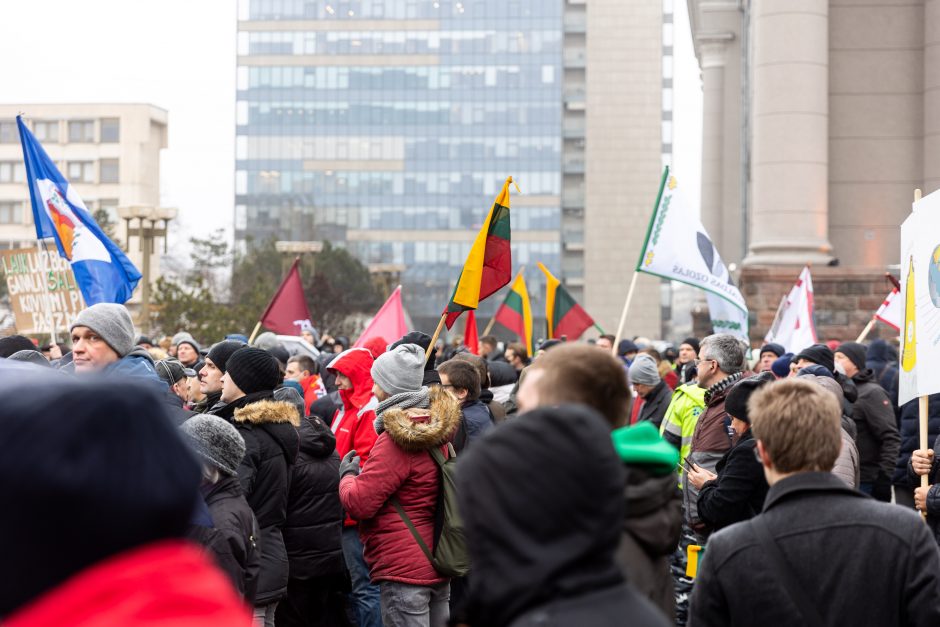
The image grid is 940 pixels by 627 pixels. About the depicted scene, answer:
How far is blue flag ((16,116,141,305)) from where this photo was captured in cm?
1032

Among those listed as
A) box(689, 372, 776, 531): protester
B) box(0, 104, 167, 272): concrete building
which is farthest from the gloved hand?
box(0, 104, 167, 272): concrete building

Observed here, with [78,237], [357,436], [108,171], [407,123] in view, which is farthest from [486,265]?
[108,171]

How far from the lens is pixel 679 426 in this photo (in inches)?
320

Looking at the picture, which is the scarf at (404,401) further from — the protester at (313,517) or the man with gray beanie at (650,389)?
the man with gray beanie at (650,389)

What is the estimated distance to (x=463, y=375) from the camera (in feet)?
27.0

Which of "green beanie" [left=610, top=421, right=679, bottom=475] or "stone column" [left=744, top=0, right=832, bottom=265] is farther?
"stone column" [left=744, top=0, right=832, bottom=265]

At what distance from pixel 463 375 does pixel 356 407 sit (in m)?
0.84

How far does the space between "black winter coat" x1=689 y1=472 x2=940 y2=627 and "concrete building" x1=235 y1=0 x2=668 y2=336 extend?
102 meters

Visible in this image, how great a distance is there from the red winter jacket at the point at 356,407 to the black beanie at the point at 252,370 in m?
1.10

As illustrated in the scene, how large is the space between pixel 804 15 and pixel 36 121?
99.6m

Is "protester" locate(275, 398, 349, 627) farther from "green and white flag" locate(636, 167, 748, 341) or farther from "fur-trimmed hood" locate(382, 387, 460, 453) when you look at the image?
"green and white flag" locate(636, 167, 748, 341)

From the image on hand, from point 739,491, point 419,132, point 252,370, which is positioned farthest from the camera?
point 419,132

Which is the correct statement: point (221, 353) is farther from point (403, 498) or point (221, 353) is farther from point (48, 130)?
point (48, 130)

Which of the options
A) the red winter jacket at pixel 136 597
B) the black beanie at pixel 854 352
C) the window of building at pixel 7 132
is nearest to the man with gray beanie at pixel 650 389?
the black beanie at pixel 854 352
